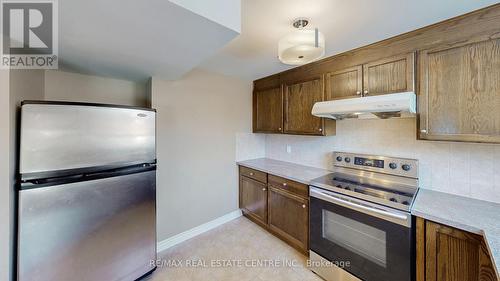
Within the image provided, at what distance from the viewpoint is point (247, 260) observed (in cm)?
208

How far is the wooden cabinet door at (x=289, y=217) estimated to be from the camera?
2.07m

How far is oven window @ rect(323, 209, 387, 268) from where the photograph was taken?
1487mm

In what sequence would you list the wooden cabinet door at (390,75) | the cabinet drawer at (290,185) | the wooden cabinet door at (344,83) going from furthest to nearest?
the cabinet drawer at (290,185) → the wooden cabinet door at (344,83) → the wooden cabinet door at (390,75)

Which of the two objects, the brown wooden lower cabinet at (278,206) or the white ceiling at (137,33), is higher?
the white ceiling at (137,33)

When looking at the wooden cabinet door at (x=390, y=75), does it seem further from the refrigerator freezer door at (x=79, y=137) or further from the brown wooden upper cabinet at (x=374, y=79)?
the refrigerator freezer door at (x=79, y=137)

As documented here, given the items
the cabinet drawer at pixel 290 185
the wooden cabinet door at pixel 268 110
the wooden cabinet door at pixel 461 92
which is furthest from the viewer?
the wooden cabinet door at pixel 268 110

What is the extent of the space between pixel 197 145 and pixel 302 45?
184 cm

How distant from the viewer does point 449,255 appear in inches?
47.7

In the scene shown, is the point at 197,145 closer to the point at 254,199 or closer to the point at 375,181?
the point at 254,199

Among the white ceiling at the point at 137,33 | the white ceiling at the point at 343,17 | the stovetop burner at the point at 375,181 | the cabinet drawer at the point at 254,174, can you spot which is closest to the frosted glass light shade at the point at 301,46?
the white ceiling at the point at 343,17

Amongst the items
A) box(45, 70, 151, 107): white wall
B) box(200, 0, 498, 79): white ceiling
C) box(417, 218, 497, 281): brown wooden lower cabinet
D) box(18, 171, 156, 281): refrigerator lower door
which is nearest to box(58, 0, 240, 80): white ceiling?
box(45, 70, 151, 107): white wall

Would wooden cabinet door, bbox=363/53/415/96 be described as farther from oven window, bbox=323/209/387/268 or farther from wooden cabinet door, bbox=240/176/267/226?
wooden cabinet door, bbox=240/176/267/226

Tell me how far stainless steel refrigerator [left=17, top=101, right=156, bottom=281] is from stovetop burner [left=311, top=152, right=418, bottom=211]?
1.70 meters

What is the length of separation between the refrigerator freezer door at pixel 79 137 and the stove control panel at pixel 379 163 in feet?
7.00
